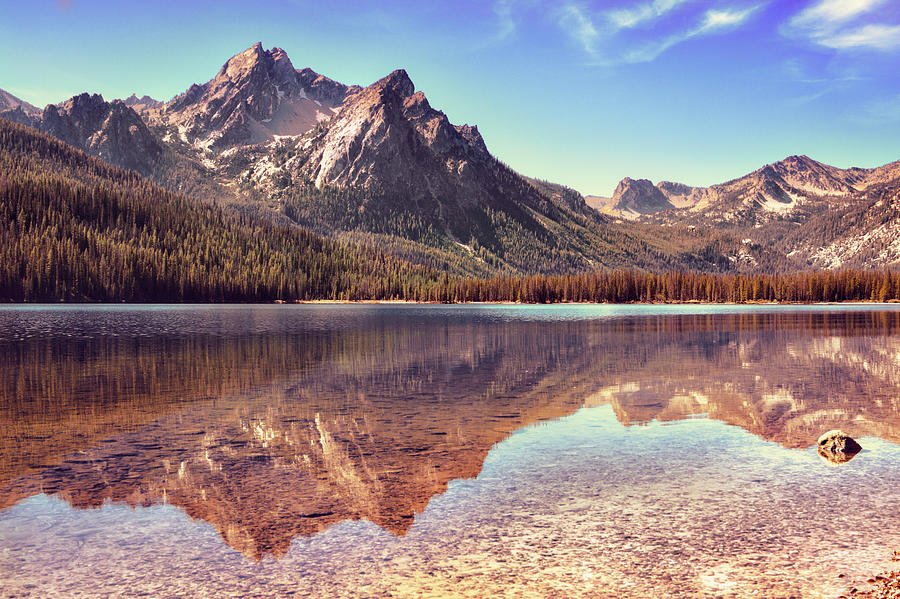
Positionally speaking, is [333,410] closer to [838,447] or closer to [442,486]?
[442,486]

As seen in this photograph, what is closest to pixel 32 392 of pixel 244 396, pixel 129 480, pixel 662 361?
pixel 244 396

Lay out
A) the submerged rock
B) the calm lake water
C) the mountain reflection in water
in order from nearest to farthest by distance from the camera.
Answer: the calm lake water
the mountain reflection in water
the submerged rock

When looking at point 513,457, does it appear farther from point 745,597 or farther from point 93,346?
point 93,346

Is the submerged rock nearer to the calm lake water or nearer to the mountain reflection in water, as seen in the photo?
the calm lake water

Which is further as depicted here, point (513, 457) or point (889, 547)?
point (513, 457)

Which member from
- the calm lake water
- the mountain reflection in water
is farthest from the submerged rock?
the mountain reflection in water

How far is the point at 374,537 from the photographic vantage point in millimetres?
12648

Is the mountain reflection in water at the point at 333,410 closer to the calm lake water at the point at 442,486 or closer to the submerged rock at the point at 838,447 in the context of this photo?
the calm lake water at the point at 442,486

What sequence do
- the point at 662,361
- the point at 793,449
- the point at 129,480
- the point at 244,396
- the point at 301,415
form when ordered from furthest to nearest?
the point at 662,361
the point at 244,396
the point at 301,415
the point at 793,449
the point at 129,480

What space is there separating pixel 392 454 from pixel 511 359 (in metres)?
28.3

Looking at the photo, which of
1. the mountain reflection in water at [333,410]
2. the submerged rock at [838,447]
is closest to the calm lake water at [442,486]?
the mountain reflection in water at [333,410]

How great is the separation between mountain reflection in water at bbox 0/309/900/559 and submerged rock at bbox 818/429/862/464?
1197 millimetres

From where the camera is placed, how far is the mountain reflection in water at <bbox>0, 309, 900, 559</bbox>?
15586 millimetres

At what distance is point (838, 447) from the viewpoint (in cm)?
1952
